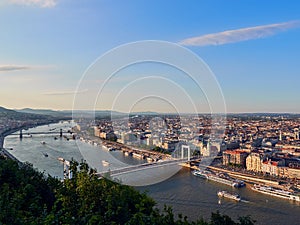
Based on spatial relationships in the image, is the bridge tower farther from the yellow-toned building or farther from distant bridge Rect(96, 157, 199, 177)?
the yellow-toned building

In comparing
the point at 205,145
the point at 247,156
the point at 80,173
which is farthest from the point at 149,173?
the point at 80,173

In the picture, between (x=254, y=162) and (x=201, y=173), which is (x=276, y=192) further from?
(x=254, y=162)

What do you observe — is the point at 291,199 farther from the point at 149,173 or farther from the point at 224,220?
the point at 224,220

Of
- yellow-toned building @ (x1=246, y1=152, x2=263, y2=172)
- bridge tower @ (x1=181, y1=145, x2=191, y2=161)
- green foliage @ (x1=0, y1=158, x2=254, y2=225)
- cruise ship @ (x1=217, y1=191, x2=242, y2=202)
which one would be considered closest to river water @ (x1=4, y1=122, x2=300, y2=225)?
cruise ship @ (x1=217, y1=191, x2=242, y2=202)

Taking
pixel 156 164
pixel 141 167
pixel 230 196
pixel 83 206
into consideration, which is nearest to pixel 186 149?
pixel 156 164

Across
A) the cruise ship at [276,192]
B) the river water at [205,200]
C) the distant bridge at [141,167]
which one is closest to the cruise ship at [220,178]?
the river water at [205,200]
